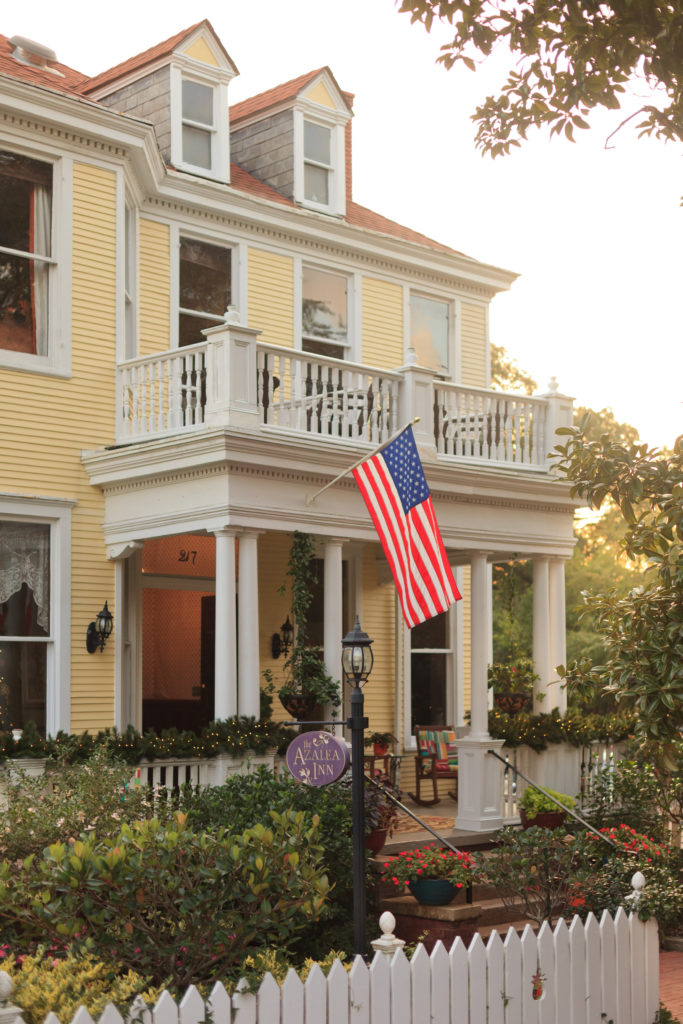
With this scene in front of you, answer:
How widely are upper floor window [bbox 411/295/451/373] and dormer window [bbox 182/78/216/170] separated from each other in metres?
3.84

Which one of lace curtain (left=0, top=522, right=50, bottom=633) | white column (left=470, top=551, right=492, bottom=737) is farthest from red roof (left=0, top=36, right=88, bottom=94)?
white column (left=470, top=551, right=492, bottom=737)

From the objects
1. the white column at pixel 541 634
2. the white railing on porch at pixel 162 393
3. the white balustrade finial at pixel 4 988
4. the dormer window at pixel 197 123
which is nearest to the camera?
the white balustrade finial at pixel 4 988

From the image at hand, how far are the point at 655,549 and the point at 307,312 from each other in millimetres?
8826

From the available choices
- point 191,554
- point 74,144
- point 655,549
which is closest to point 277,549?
point 191,554

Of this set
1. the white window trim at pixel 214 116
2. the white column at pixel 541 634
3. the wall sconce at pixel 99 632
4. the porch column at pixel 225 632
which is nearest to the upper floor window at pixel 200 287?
the white window trim at pixel 214 116

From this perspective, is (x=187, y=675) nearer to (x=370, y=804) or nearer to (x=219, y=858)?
(x=370, y=804)

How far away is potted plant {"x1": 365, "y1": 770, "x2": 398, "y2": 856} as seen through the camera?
1084 centimetres

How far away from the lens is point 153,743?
1204cm

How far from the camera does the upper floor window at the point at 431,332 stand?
18.2 metres

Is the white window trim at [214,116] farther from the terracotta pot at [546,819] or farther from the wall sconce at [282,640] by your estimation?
the terracotta pot at [546,819]

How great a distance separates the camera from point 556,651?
15867 mm

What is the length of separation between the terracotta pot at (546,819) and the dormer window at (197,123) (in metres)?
8.75

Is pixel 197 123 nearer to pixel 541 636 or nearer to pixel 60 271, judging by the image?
pixel 60 271

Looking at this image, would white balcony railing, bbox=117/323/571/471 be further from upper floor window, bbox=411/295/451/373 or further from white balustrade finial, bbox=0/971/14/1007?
white balustrade finial, bbox=0/971/14/1007
